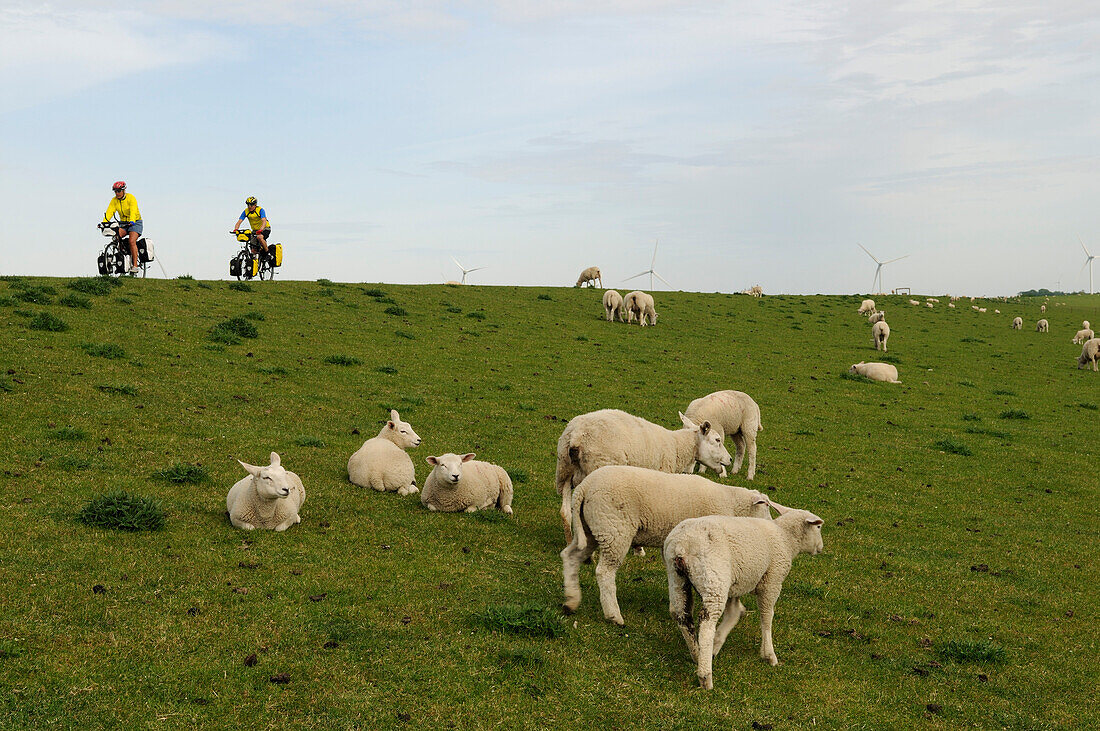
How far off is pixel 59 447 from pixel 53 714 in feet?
26.5

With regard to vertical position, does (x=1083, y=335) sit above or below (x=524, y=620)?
above

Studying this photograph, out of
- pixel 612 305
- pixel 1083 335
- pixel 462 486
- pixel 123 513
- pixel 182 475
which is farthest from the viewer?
pixel 1083 335

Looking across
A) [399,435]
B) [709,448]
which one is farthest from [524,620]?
[399,435]

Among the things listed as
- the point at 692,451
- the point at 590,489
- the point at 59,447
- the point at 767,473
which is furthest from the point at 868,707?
the point at 59,447

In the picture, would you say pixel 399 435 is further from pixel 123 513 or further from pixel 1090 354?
pixel 1090 354

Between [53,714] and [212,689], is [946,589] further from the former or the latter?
[53,714]

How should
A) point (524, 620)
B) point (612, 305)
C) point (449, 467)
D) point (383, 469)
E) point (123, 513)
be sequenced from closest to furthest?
point (524, 620) → point (123, 513) → point (449, 467) → point (383, 469) → point (612, 305)

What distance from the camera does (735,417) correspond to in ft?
52.8

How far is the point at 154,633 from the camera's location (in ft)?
22.7

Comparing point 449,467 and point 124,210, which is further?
point 124,210

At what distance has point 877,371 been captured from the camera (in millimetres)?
29844

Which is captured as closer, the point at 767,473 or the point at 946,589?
the point at 946,589

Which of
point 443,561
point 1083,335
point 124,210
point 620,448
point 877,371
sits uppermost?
point 124,210

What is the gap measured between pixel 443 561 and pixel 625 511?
8.52 ft
